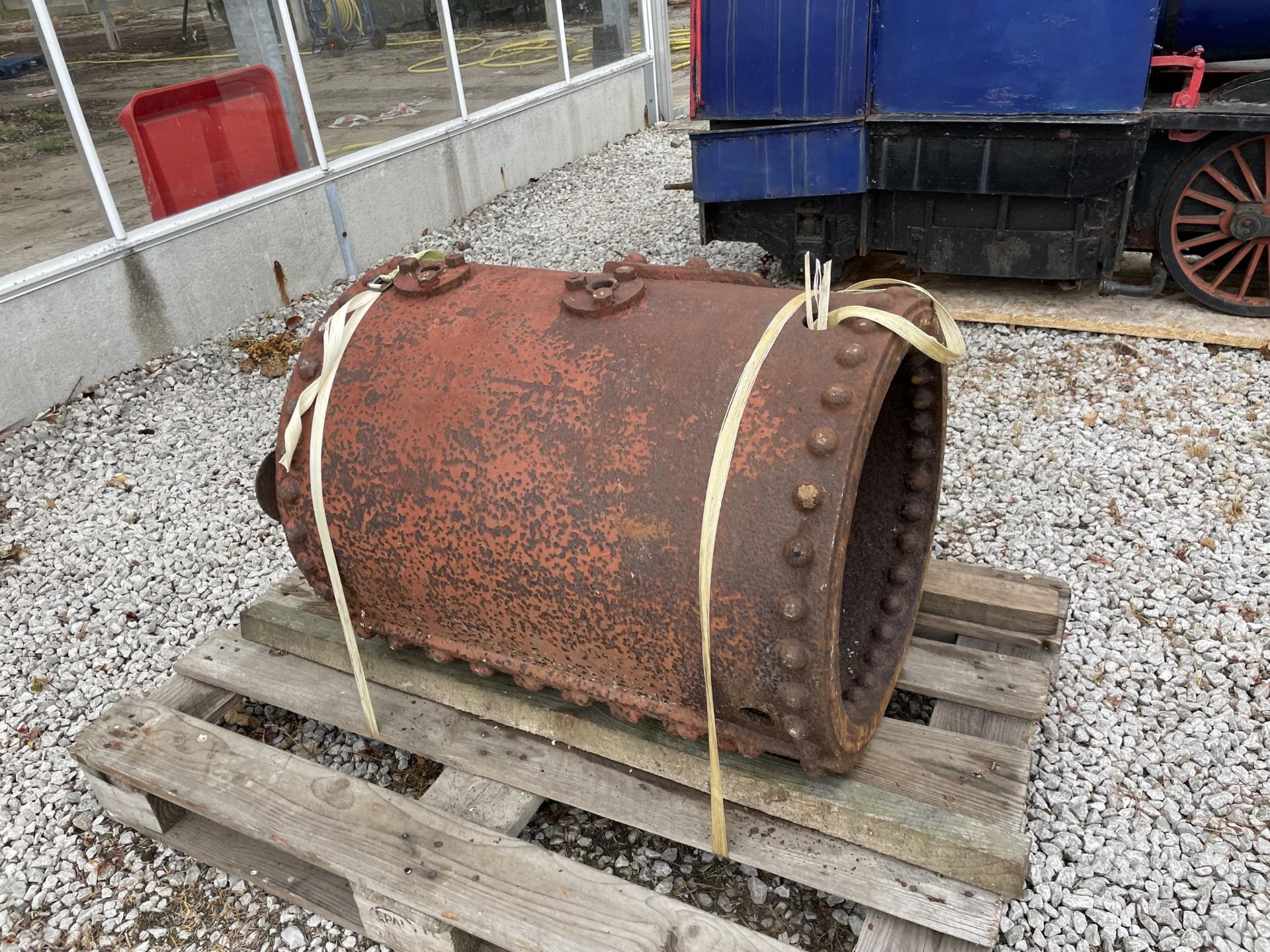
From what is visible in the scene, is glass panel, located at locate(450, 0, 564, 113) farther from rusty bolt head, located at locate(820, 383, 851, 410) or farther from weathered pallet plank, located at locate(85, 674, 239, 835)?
rusty bolt head, located at locate(820, 383, 851, 410)

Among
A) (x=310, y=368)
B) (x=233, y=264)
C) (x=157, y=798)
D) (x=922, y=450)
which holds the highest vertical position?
(x=310, y=368)

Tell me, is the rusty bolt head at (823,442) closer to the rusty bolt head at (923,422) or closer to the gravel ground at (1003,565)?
the rusty bolt head at (923,422)

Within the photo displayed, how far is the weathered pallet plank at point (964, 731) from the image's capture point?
1.61 meters

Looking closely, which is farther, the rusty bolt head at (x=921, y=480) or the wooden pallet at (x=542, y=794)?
the rusty bolt head at (x=921, y=480)

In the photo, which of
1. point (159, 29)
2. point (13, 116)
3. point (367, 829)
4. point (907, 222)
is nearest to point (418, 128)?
point (159, 29)

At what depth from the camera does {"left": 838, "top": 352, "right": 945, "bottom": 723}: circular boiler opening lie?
6.55 feet

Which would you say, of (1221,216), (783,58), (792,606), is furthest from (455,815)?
(1221,216)

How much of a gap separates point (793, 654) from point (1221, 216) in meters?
3.73

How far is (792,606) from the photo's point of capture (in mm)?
1432

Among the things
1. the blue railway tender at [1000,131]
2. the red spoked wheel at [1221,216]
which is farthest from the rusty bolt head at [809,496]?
the red spoked wheel at [1221,216]

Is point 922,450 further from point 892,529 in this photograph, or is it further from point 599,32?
point 599,32

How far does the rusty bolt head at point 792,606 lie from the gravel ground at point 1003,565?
81cm

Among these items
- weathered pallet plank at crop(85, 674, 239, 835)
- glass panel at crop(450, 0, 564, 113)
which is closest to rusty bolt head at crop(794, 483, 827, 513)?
weathered pallet plank at crop(85, 674, 239, 835)

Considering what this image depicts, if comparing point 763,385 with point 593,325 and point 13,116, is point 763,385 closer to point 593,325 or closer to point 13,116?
point 593,325
